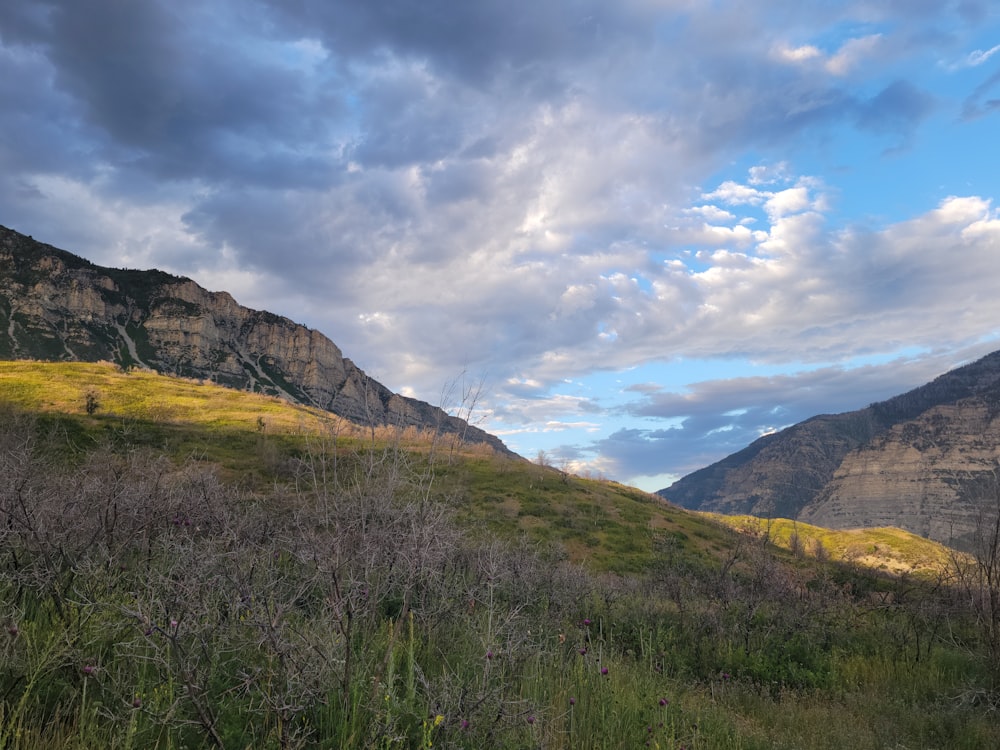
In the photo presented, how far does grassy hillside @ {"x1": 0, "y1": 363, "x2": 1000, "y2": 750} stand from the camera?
3.27m

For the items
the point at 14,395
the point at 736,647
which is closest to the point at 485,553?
the point at 736,647

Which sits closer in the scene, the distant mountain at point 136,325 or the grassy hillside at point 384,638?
the grassy hillside at point 384,638

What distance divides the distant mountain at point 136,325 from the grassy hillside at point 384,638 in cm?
11218

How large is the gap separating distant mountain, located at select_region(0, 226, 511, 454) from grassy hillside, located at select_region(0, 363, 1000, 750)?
112180mm

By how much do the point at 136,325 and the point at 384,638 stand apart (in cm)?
19242

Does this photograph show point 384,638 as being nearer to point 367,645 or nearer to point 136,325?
point 367,645

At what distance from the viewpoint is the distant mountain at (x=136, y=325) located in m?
132

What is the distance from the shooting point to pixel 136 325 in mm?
162125

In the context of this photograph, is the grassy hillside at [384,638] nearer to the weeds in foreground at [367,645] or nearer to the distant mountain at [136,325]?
the weeds in foreground at [367,645]

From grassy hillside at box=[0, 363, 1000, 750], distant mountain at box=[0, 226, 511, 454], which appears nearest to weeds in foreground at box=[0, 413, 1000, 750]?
grassy hillside at box=[0, 363, 1000, 750]

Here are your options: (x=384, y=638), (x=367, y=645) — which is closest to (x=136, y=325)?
(x=384, y=638)

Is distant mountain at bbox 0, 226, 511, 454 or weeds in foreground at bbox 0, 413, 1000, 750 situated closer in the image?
weeds in foreground at bbox 0, 413, 1000, 750

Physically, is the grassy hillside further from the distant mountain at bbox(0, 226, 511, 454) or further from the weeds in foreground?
the distant mountain at bbox(0, 226, 511, 454)

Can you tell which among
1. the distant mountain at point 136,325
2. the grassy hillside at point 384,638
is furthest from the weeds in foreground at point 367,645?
the distant mountain at point 136,325
